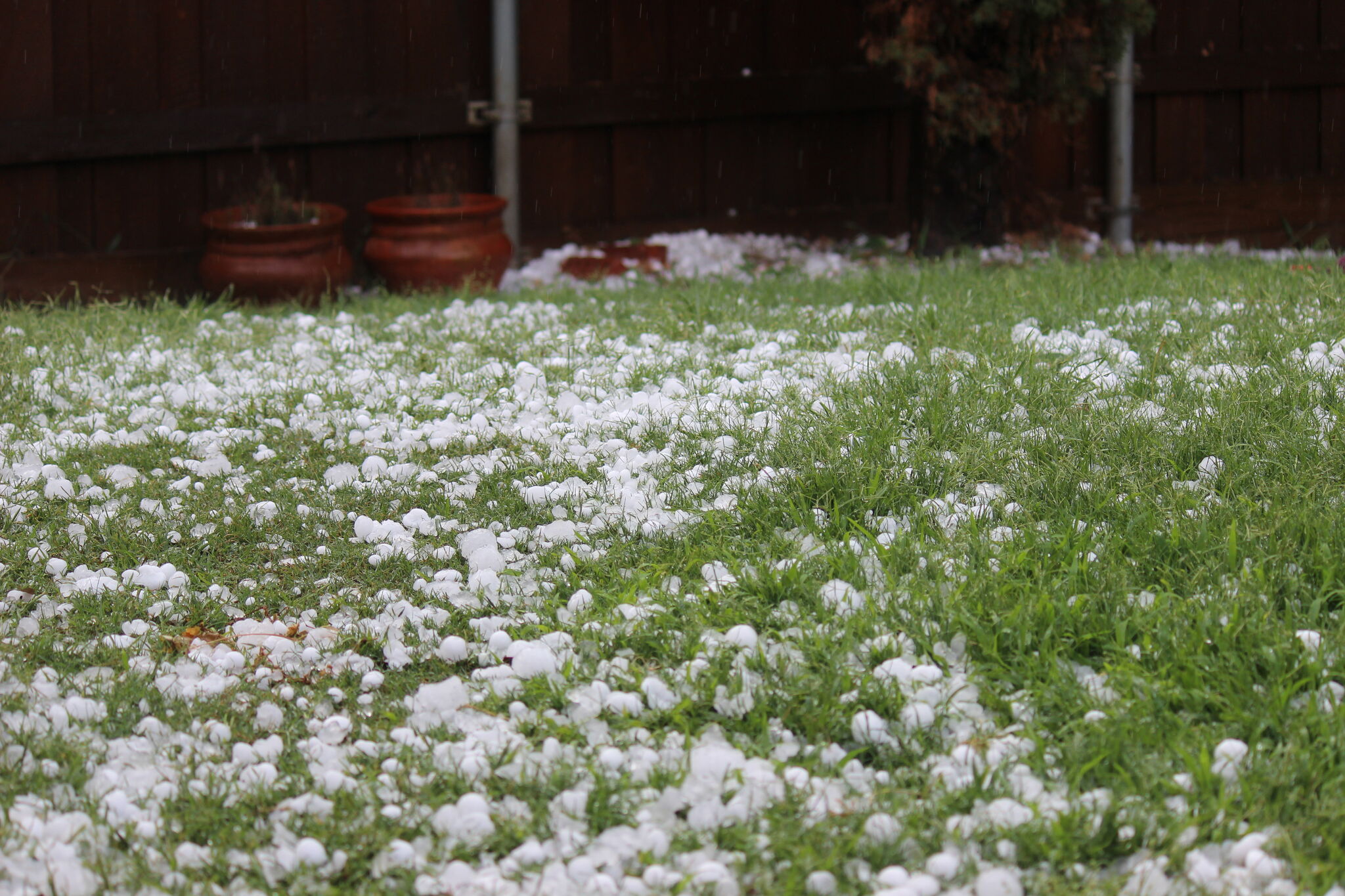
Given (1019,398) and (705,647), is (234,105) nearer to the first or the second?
(1019,398)

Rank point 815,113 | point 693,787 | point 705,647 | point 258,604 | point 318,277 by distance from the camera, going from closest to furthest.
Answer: point 693,787 < point 705,647 < point 258,604 < point 318,277 < point 815,113

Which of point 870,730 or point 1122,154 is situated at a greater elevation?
point 1122,154

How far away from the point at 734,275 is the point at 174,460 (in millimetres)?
2980

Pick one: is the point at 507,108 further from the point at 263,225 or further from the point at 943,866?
the point at 943,866

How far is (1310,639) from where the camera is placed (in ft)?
6.33

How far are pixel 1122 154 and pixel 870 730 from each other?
5.62 metres

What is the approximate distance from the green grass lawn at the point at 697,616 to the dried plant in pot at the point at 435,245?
147cm

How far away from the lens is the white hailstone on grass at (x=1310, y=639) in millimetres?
1909

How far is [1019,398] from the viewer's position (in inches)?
117

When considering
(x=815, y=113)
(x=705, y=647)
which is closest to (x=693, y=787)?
(x=705, y=647)

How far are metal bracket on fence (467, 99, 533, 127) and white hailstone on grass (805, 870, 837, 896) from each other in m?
4.57

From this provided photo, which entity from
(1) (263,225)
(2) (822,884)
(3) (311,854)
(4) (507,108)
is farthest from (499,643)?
(4) (507,108)

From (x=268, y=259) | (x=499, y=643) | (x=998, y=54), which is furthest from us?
(x=998, y=54)

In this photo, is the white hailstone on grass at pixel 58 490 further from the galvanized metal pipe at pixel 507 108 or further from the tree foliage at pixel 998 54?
the tree foliage at pixel 998 54
